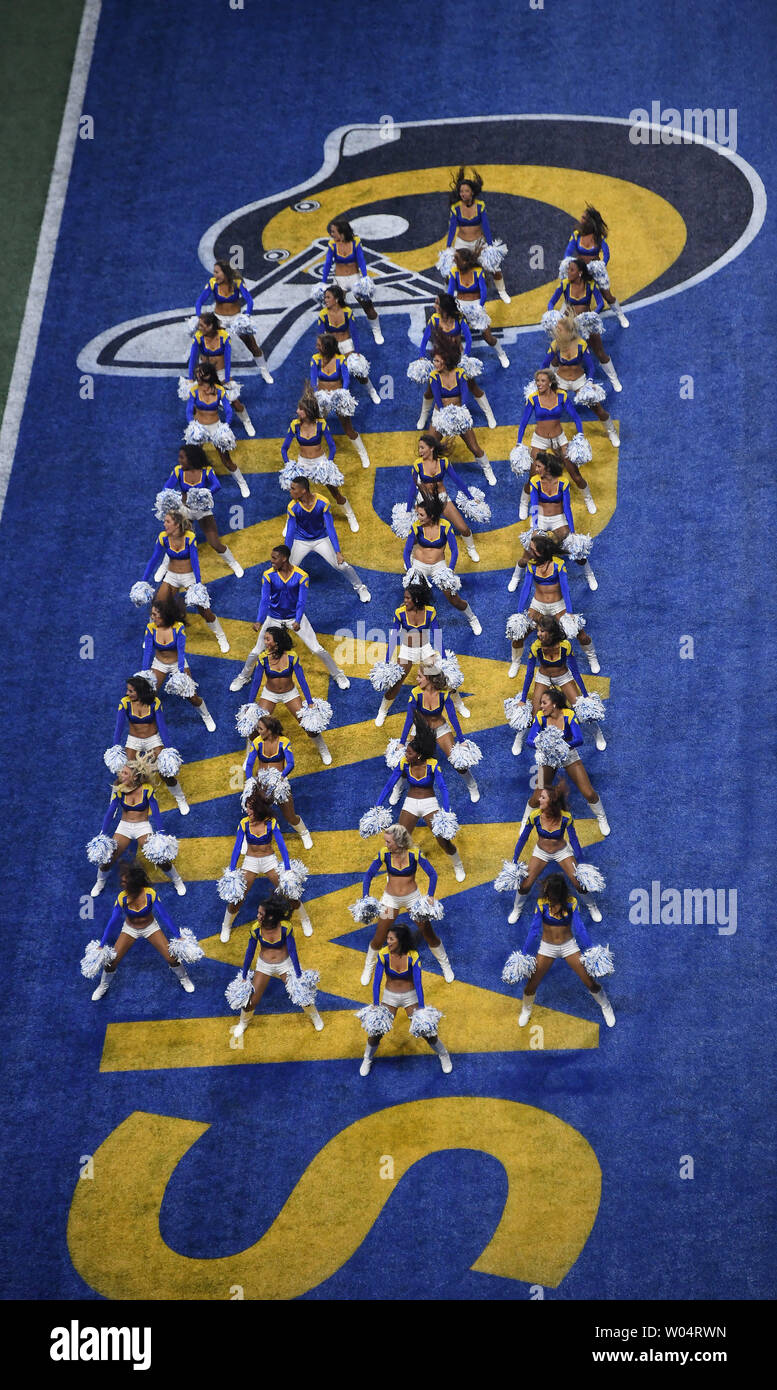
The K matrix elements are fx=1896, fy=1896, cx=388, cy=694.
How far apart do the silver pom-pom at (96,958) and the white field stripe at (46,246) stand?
20.7 feet

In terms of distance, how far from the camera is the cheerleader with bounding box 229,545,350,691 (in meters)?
17.6

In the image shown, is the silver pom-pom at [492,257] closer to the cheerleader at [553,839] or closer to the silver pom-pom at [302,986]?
the cheerleader at [553,839]

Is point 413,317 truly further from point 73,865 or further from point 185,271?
point 73,865

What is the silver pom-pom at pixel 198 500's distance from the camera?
18703mm

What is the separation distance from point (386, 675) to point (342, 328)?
491 centimetres

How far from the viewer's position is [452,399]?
19438 millimetres

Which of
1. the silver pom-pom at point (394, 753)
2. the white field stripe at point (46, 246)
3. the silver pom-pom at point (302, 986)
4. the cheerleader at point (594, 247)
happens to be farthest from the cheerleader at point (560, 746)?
the white field stripe at point (46, 246)

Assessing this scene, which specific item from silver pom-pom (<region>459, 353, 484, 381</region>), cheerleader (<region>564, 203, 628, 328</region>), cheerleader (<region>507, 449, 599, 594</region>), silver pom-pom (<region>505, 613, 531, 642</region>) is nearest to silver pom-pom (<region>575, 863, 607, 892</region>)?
silver pom-pom (<region>505, 613, 531, 642</region>)

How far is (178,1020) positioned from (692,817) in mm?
4782

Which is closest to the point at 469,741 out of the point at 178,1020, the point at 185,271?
the point at 178,1020

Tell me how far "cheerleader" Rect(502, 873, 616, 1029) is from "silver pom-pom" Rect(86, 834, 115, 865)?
3613 millimetres

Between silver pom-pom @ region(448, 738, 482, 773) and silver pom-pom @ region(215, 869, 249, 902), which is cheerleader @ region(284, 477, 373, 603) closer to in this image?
silver pom-pom @ region(448, 738, 482, 773)

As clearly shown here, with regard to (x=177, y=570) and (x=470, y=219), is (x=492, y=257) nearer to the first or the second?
(x=470, y=219)

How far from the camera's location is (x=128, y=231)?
22812mm
